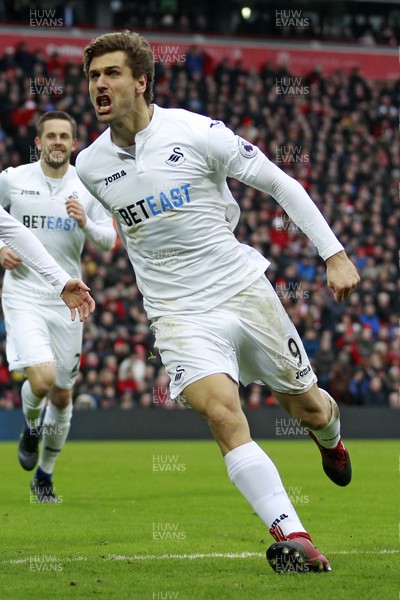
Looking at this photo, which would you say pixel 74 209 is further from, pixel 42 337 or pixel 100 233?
pixel 42 337

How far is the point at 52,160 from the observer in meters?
10.4

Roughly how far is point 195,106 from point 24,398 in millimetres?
18463

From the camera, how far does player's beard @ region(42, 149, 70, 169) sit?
10422 mm

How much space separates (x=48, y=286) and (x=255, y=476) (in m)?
4.82

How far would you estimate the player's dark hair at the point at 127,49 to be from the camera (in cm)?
650

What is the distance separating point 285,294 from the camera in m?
23.0

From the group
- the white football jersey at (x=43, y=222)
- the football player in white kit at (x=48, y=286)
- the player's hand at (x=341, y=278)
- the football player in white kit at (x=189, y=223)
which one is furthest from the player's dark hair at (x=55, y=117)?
the player's hand at (x=341, y=278)

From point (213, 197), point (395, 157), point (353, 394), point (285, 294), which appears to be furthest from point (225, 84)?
point (213, 197)

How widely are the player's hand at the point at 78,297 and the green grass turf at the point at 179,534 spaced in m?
1.43

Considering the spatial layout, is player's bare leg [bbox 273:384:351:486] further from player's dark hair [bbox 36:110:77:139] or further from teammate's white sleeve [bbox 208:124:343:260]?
player's dark hair [bbox 36:110:77:139]

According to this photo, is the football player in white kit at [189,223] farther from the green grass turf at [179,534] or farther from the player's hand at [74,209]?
the player's hand at [74,209]

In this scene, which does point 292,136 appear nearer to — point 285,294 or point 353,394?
point 285,294

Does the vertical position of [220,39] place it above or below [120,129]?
below

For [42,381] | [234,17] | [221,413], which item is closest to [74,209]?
[42,381]
